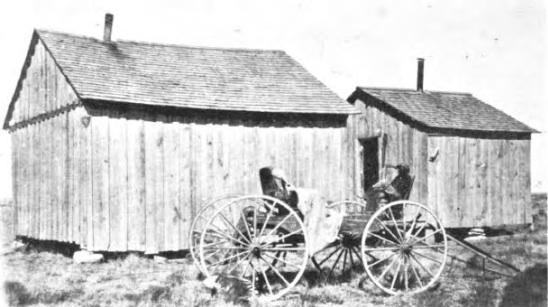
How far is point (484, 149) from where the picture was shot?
17.6 meters

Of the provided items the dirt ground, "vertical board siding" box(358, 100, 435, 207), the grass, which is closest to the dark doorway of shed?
"vertical board siding" box(358, 100, 435, 207)

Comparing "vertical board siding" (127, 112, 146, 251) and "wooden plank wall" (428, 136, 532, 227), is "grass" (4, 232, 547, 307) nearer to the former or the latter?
"vertical board siding" (127, 112, 146, 251)

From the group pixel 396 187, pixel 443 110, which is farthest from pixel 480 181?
pixel 396 187

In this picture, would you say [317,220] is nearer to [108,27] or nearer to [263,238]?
[263,238]

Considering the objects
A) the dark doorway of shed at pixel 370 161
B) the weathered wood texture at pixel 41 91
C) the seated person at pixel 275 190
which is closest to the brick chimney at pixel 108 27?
the weathered wood texture at pixel 41 91

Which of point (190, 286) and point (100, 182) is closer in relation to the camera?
point (190, 286)

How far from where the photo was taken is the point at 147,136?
42.4 ft

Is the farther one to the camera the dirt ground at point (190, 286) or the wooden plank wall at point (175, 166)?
the wooden plank wall at point (175, 166)

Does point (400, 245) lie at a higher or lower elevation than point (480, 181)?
lower

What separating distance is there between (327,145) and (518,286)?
6.38m

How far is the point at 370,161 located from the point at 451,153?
2.87 meters

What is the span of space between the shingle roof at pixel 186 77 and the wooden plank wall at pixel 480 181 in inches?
159

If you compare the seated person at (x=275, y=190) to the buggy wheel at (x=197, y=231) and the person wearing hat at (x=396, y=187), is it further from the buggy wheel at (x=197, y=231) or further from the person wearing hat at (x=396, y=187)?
the person wearing hat at (x=396, y=187)

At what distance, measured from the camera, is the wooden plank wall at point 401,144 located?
16531 mm
